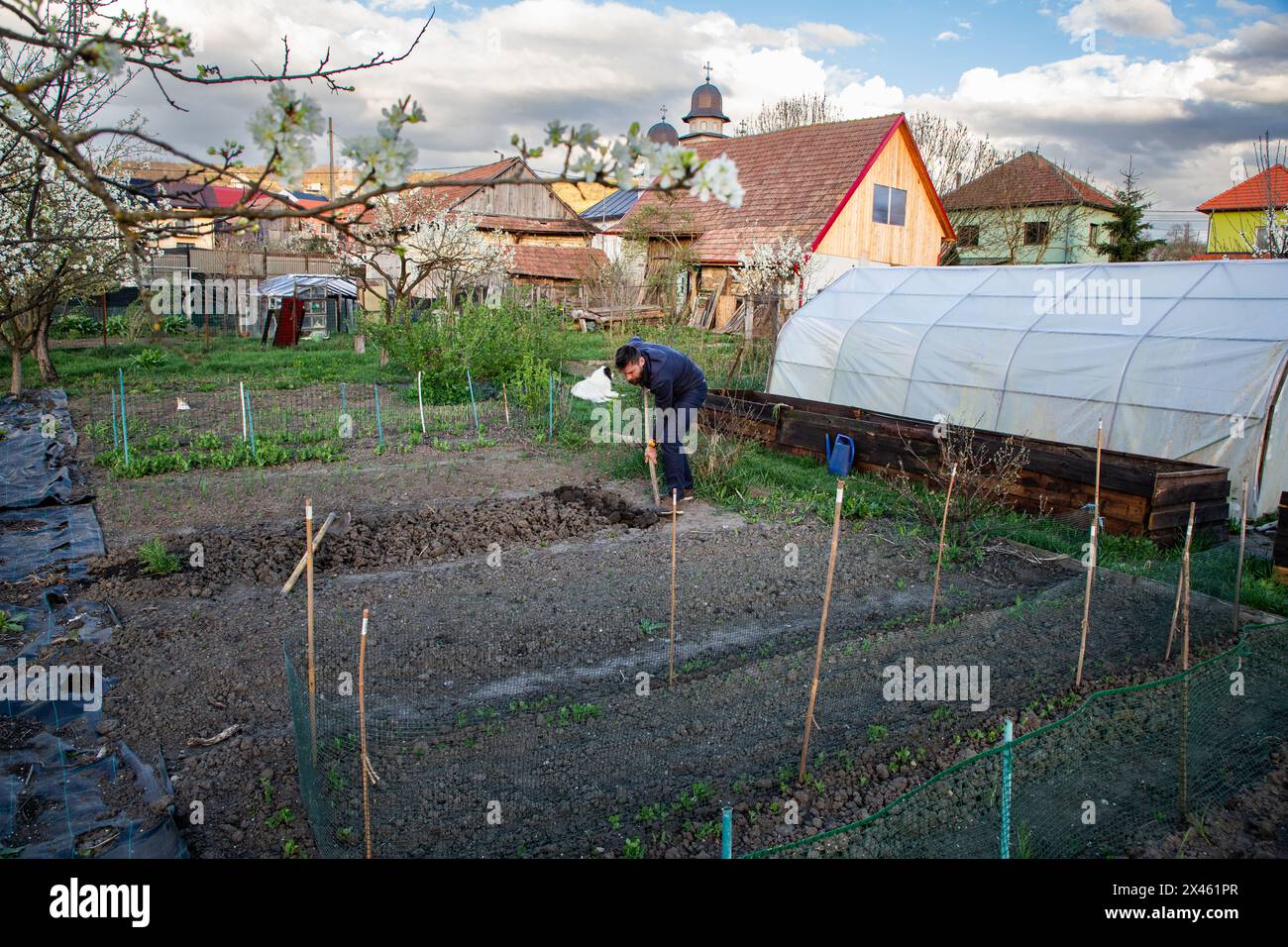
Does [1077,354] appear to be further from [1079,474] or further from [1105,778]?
[1105,778]

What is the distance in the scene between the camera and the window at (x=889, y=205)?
81.9 feet

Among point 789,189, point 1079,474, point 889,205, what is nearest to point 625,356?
point 1079,474

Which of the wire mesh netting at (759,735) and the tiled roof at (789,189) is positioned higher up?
the tiled roof at (789,189)

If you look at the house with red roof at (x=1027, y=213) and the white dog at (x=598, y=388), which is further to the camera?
the house with red roof at (x=1027, y=213)

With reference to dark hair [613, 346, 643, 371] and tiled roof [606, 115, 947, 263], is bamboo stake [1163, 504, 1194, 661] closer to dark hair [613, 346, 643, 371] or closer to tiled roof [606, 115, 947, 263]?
dark hair [613, 346, 643, 371]

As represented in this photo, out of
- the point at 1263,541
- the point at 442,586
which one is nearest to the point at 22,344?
the point at 442,586

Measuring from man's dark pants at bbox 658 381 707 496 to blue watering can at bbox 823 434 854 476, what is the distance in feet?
5.49

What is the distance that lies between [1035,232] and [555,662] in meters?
30.1

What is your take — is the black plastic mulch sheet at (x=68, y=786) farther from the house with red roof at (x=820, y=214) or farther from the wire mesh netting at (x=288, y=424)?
the house with red roof at (x=820, y=214)

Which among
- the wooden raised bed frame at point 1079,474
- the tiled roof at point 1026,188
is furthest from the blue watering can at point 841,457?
the tiled roof at point 1026,188

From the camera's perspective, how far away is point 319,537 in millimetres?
6316

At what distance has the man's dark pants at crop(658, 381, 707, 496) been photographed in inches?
336

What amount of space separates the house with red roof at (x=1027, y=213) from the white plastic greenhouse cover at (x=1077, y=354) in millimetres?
18746

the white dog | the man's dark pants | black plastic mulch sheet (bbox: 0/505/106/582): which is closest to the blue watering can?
the man's dark pants
